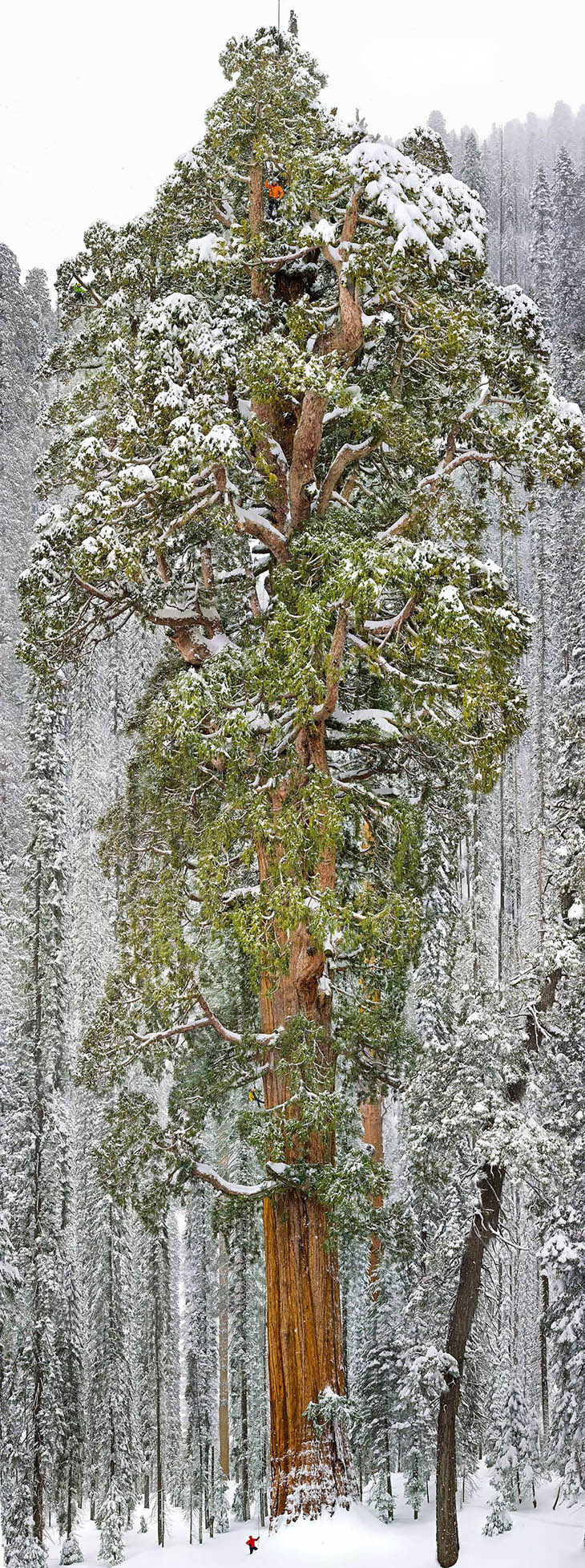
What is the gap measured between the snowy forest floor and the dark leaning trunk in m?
0.49

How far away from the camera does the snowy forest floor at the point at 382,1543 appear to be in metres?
7.65

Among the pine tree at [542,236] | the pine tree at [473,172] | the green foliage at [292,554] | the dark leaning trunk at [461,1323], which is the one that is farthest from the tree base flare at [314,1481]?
the pine tree at [473,172]

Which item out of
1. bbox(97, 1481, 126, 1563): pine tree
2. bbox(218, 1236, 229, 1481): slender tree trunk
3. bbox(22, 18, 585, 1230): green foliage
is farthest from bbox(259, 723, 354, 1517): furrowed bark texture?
bbox(218, 1236, 229, 1481): slender tree trunk

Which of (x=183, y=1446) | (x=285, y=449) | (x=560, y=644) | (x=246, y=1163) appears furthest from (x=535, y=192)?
(x=183, y=1446)

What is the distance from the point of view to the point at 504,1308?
23812 mm

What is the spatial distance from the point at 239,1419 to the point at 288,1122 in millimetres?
21558

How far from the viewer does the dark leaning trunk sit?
12.5m

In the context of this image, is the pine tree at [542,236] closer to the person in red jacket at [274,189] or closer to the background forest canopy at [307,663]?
the background forest canopy at [307,663]

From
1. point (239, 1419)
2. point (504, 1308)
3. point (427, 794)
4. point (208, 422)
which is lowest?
point (239, 1419)

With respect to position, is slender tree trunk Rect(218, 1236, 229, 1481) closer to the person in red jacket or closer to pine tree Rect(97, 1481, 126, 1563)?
pine tree Rect(97, 1481, 126, 1563)

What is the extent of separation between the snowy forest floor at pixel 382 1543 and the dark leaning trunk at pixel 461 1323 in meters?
0.49

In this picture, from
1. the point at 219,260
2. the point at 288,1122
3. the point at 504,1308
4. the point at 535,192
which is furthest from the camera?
the point at 535,192

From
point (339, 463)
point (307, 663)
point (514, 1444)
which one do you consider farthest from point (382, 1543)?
point (514, 1444)

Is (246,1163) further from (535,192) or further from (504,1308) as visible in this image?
(535,192)
